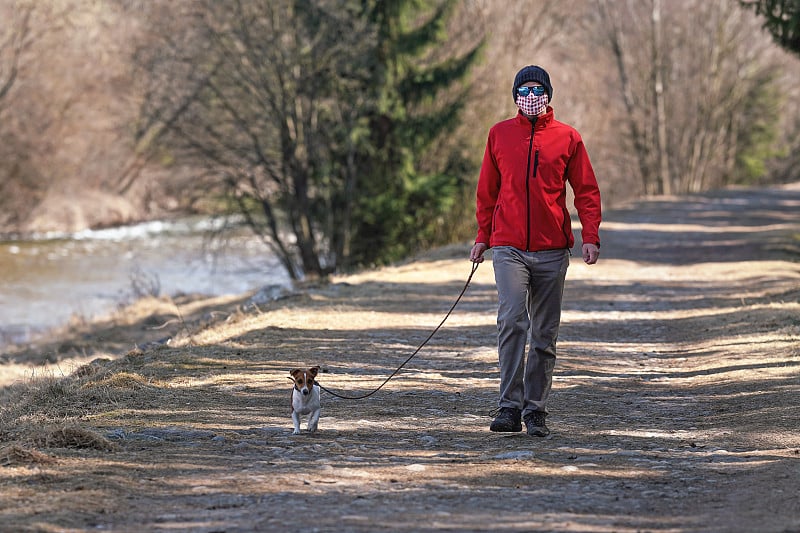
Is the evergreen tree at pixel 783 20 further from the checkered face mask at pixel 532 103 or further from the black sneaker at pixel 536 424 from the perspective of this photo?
the black sneaker at pixel 536 424

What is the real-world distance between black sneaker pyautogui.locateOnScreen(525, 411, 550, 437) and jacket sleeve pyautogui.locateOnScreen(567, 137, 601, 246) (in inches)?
48.3

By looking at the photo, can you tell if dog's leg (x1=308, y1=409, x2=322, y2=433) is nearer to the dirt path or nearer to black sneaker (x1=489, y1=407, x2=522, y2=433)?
the dirt path

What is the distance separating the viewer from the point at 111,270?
125 ft

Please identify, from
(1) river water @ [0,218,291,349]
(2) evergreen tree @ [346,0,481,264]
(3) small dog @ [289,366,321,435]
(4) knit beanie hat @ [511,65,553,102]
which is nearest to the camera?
(3) small dog @ [289,366,321,435]

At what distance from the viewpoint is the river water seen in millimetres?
29984

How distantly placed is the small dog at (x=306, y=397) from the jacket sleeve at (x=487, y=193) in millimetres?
1478

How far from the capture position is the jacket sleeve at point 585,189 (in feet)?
24.1

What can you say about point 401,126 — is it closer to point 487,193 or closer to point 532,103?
point 487,193

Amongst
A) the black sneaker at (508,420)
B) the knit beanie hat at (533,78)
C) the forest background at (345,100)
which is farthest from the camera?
the forest background at (345,100)

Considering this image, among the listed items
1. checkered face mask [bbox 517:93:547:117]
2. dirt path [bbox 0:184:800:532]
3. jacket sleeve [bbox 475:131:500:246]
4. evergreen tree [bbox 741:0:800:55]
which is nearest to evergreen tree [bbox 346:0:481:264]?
evergreen tree [bbox 741:0:800:55]

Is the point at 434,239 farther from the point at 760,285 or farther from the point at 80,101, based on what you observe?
the point at 80,101

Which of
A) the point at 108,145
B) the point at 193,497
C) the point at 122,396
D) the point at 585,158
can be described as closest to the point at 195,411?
the point at 122,396

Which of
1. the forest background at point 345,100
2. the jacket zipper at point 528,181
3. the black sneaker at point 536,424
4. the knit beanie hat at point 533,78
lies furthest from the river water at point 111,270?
the knit beanie hat at point 533,78

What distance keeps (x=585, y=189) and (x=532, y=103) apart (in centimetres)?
69
